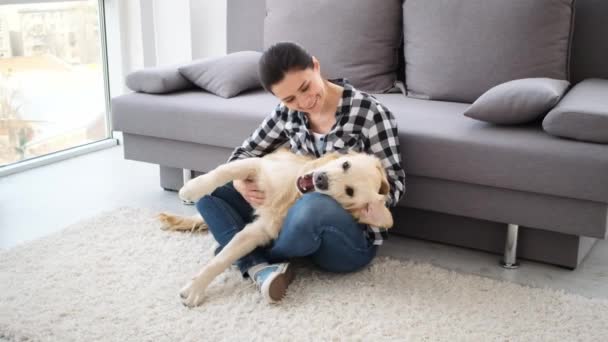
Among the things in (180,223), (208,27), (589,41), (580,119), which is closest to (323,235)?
(180,223)

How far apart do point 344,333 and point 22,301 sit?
100 centimetres

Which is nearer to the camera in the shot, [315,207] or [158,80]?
[315,207]

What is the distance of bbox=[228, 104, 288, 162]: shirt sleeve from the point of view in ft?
7.73

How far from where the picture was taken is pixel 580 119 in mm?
2158

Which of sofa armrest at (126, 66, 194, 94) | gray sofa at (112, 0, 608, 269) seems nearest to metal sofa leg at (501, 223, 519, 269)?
gray sofa at (112, 0, 608, 269)

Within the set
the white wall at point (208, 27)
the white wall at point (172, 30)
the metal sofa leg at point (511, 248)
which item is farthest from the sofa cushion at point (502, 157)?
the white wall at point (172, 30)

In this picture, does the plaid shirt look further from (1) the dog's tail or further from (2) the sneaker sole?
(1) the dog's tail

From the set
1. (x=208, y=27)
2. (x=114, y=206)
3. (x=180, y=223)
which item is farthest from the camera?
(x=208, y=27)

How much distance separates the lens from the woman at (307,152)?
80.4 inches

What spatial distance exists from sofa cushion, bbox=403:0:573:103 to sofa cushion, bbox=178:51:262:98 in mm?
730

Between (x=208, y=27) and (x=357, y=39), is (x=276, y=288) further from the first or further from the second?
(x=208, y=27)

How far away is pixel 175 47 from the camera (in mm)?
4211

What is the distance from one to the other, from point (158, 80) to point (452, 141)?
4.54 ft

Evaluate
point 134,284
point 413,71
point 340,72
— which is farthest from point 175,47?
point 134,284
